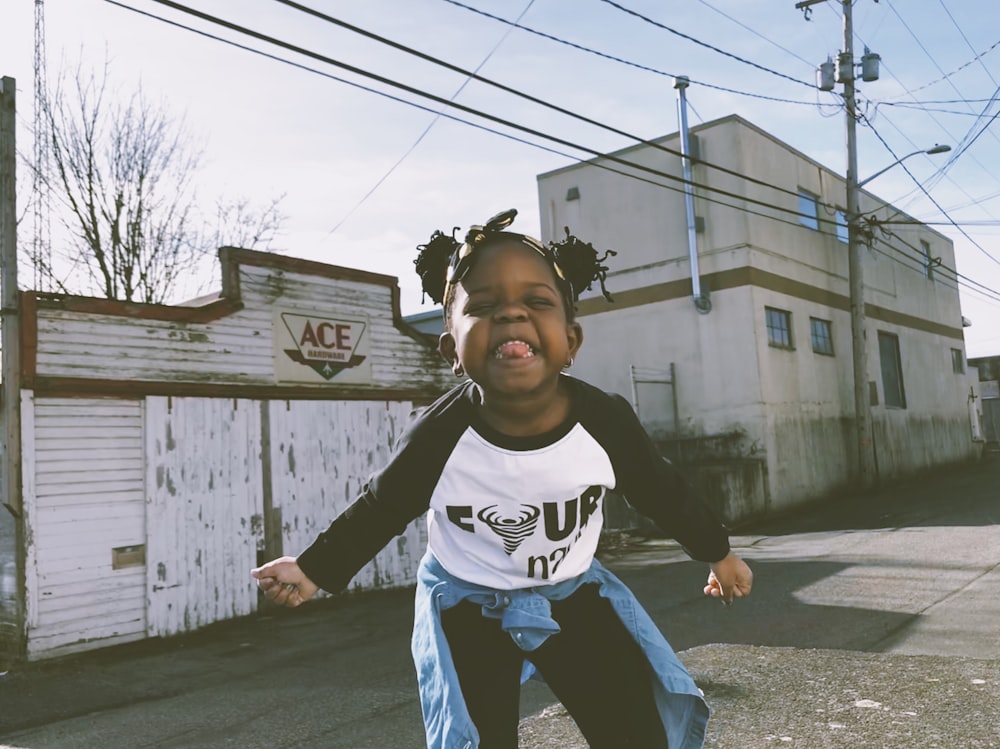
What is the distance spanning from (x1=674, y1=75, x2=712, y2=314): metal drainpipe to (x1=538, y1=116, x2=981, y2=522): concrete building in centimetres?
6

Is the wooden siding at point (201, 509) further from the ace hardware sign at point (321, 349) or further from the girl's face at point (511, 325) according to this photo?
the girl's face at point (511, 325)

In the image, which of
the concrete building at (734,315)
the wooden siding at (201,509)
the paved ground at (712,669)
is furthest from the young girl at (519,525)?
the concrete building at (734,315)

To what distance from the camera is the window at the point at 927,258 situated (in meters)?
27.9

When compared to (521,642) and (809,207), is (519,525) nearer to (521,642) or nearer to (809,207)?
(521,642)

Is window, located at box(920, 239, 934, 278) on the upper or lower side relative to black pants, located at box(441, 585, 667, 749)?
upper

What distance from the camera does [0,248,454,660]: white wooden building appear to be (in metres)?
8.65

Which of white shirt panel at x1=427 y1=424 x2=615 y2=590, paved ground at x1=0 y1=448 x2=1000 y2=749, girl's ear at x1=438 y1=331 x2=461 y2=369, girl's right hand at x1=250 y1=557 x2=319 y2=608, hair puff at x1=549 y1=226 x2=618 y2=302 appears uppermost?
hair puff at x1=549 y1=226 x2=618 y2=302

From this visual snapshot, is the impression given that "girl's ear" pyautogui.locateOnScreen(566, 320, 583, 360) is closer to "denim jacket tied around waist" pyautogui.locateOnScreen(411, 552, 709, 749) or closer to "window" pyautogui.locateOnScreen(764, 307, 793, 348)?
"denim jacket tied around waist" pyautogui.locateOnScreen(411, 552, 709, 749)

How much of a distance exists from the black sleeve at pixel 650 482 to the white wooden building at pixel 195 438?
7.74 metres

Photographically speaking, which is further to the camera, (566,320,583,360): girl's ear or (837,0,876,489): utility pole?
(837,0,876,489): utility pole

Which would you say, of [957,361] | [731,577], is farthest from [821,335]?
[731,577]

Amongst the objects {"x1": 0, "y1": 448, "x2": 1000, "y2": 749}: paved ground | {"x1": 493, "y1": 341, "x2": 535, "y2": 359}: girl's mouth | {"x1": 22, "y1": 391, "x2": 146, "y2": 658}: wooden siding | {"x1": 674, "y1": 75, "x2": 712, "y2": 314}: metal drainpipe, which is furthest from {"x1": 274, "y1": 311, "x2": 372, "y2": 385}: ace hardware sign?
{"x1": 674, "y1": 75, "x2": 712, "y2": 314}: metal drainpipe

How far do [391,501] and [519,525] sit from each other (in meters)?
0.36

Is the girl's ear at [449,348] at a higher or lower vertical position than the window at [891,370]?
lower
